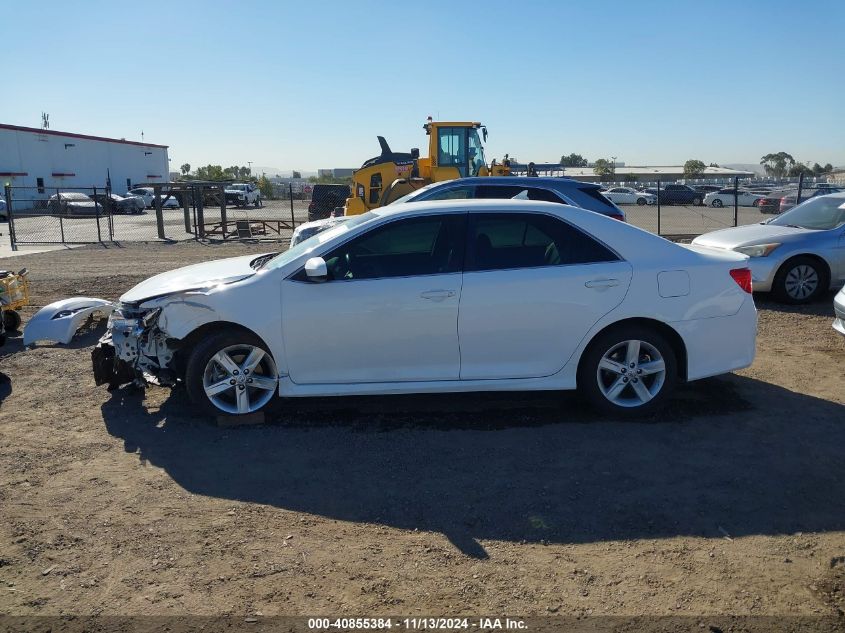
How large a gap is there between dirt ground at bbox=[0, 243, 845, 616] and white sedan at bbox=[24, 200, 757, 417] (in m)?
0.35

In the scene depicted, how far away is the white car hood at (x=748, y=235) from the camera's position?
9.75m

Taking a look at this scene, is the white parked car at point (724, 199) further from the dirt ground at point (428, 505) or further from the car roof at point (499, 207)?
the car roof at point (499, 207)

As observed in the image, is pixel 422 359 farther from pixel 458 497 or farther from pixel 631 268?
pixel 631 268

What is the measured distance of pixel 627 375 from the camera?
5.44 m

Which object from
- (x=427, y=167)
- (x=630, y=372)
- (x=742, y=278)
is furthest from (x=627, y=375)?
(x=427, y=167)

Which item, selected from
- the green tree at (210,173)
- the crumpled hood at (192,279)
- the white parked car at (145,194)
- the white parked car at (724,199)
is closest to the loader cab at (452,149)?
the crumpled hood at (192,279)

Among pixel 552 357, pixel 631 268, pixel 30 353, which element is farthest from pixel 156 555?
pixel 30 353

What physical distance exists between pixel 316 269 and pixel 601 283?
2089 millimetres

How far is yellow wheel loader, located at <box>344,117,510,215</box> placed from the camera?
721 inches

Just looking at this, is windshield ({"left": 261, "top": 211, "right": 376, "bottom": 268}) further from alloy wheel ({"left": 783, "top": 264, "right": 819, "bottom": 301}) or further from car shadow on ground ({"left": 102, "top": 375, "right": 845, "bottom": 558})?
alloy wheel ({"left": 783, "top": 264, "right": 819, "bottom": 301})

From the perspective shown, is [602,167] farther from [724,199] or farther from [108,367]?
[108,367]

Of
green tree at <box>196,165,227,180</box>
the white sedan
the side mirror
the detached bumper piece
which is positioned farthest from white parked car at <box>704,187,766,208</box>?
green tree at <box>196,165,227,180</box>

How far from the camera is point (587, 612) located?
3174mm

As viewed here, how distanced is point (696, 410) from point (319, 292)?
3.08 m
